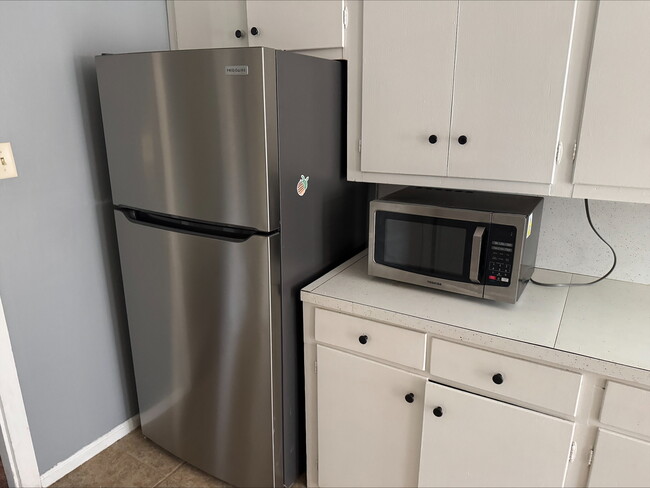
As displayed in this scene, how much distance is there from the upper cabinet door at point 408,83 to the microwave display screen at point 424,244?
0.17 meters

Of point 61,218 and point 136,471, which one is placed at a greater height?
point 61,218

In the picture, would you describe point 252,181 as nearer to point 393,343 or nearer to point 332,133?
point 332,133

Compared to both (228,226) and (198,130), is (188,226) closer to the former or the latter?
(228,226)

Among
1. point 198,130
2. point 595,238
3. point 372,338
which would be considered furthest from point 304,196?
point 595,238

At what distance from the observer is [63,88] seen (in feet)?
5.49

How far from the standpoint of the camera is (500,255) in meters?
1.37

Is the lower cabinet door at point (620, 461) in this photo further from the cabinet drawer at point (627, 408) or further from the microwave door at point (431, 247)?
the microwave door at point (431, 247)

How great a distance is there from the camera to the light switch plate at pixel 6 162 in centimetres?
152

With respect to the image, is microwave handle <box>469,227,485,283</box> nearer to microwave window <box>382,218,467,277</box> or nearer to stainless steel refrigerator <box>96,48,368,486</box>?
microwave window <box>382,218,467,277</box>

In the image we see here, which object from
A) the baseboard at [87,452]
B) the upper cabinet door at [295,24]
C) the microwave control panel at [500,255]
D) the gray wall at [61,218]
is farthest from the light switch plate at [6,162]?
the microwave control panel at [500,255]

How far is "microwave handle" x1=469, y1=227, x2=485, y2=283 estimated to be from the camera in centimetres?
137

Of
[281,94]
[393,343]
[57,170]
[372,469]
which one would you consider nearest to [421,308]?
[393,343]

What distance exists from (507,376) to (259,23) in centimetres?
145

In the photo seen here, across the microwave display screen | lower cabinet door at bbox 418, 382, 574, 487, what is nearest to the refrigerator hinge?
lower cabinet door at bbox 418, 382, 574, 487
